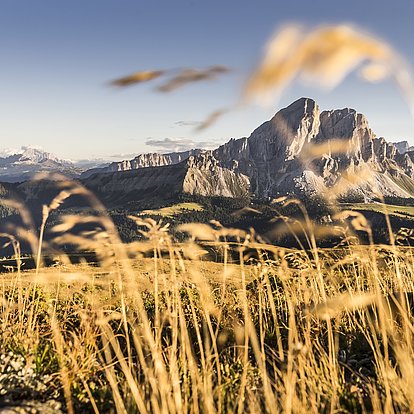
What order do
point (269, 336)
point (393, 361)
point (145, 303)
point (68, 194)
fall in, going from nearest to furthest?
point (68, 194), point (393, 361), point (269, 336), point (145, 303)

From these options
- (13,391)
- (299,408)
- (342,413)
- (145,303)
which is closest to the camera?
(299,408)

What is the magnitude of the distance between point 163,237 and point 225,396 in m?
1.56

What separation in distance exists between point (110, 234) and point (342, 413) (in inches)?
101

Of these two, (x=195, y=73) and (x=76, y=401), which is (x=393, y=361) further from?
(x=195, y=73)

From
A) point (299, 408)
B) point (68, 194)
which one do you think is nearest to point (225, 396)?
point (299, 408)

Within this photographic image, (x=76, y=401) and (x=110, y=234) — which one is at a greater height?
(x=110, y=234)

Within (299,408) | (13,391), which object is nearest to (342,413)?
(299,408)

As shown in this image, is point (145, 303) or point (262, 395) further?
point (145, 303)

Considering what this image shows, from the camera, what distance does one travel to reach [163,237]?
3141mm

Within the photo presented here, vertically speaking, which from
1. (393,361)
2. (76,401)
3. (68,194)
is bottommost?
(393,361)

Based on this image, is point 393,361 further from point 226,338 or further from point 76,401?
point 76,401

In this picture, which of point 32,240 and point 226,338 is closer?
point 32,240

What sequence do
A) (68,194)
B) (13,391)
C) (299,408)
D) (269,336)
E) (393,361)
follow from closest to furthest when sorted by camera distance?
(299,408), (13,391), (68,194), (393,361), (269,336)

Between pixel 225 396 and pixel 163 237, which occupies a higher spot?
pixel 163 237
